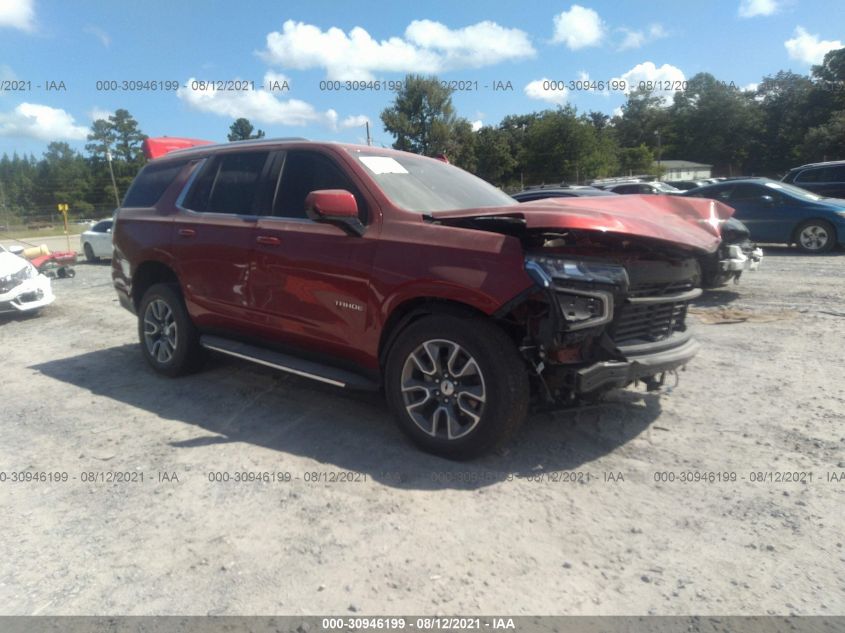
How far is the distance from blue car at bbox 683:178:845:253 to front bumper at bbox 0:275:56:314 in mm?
12283

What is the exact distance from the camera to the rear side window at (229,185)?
4816 millimetres

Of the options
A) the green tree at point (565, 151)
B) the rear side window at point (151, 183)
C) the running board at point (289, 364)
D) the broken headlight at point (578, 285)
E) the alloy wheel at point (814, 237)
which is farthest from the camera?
the green tree at point (565, 151)

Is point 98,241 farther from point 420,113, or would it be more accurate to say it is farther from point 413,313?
point 420,113

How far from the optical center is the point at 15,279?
8727 mm

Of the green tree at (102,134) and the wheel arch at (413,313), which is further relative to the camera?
the green tree at (102,134)

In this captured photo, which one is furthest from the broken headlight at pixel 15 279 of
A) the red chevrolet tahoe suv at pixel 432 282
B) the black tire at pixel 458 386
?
the black tire at pixel 458 386

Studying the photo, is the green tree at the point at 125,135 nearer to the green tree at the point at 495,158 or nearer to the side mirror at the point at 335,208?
the green tree at the point at 495,158

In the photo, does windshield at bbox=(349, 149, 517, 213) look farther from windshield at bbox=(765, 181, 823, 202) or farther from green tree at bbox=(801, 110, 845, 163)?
green tree at bbox=(801, 110, 845, 163)

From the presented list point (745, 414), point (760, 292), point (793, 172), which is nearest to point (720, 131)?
point (793, 172)

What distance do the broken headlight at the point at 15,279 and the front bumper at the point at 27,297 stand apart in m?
0.04

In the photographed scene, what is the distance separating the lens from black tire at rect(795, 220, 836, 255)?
11.9 meters

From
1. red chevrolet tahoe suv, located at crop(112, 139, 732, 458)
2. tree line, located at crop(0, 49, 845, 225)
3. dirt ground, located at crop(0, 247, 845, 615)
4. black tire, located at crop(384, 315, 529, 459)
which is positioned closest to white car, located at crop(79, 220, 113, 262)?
dirt ground, located at crop(0, 247, 845, 615)

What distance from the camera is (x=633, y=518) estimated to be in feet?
10.0

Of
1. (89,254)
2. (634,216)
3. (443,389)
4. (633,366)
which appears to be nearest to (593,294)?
(633,366)
